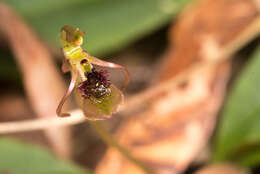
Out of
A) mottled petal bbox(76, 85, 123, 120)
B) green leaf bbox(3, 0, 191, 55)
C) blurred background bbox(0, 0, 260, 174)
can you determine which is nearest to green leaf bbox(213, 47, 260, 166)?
blurred background bbox(0, 0, 260, 174)

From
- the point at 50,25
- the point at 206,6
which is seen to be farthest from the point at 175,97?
the point at 50,25

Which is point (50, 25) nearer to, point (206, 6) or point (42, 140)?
point (42, 140)

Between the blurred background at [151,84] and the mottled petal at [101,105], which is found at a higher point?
the blurred background at [151,84]

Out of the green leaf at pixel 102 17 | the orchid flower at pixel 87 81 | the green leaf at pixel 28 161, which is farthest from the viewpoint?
the green leaf at pixel 102 17

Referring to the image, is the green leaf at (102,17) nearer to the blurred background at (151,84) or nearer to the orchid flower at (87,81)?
the blurred background at (151,84)

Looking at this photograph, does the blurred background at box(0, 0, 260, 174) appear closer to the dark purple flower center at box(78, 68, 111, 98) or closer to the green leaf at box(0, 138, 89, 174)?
the green leaf at box(0, 138, 89, 174)

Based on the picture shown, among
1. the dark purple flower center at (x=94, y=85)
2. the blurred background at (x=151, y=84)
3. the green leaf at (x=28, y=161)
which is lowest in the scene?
the dark purple flower center at (x=94, y=85)

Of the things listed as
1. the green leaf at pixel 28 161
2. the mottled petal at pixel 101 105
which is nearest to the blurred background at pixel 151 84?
the green leaf at pixel 28 161
